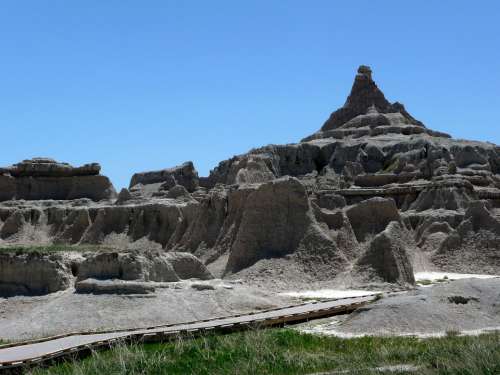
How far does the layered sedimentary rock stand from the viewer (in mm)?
75188

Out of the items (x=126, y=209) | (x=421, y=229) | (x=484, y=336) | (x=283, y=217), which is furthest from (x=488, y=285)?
(x=126, y=209)

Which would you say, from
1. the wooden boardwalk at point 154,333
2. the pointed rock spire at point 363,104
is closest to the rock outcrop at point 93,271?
the wooden boardwalk at point 154,333

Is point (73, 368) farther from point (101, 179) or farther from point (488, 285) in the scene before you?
point (101, 179)

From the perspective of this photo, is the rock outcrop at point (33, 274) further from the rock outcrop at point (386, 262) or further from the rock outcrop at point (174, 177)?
the rock outcrop at point (174, 177)

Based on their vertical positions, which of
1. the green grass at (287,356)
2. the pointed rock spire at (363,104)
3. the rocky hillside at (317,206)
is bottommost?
the green grass at (287,356)

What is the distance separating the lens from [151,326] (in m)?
27.1

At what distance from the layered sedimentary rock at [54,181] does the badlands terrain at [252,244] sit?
11 cm

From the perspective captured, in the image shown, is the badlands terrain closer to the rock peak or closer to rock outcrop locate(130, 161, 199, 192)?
rock outcrop locate(130, 161, 199, 192)

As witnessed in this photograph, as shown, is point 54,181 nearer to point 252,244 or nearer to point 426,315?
point 252,244

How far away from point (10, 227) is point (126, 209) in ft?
30.8

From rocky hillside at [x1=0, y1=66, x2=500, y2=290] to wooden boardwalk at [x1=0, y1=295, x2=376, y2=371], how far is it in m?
8.13

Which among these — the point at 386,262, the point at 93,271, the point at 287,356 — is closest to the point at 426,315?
the point at 287,356

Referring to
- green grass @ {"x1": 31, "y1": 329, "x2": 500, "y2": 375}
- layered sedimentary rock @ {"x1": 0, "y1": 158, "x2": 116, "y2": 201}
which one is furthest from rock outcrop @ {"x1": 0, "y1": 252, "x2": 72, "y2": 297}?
layered sedimentary rock @ {"x1": 0, "y1": 158, "x2": 116, "y2": 201}

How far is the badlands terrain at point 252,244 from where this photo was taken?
2841 cm
